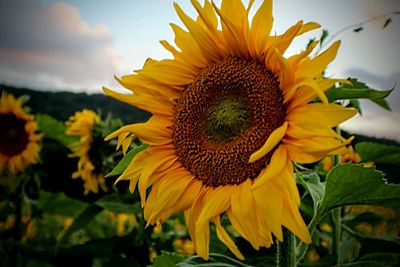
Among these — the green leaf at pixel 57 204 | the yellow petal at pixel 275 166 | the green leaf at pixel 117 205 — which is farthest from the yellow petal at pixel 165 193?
the green leaf at pixel 57 204

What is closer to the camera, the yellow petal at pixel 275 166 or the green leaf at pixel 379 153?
the yellow petal at pixel 275 166

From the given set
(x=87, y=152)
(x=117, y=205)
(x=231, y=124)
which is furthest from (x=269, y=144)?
(x=87, y=152)

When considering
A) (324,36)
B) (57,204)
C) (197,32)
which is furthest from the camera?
(57,204)

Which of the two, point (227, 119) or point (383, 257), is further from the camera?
point (383, 257)

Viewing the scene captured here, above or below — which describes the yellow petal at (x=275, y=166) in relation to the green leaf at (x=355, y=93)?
below

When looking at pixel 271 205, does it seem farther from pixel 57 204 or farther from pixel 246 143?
pixel 57 204

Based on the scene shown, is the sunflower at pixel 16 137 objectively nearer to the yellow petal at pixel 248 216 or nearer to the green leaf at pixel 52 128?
the green leaf at pixel 52 128
